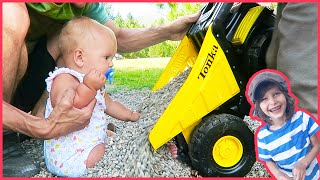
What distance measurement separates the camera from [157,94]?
2.16 m

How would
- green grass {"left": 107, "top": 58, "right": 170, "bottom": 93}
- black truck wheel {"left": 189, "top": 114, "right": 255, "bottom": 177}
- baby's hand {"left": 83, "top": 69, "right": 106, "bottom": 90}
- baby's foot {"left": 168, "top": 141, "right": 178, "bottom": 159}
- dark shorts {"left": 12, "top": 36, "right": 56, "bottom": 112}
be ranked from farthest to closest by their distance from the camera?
1. green grass {"left": 107, "top": 58, "right": 170, "bottom": 93}
2. dark shorts {"left": 12, "top": 36, "right": 56, "bottom": 112}
3. baby's foot {"left": 168, "top": 141, "right": 178, "bottom": 159}
4. black truck wheel {"left": 189, "top": 114, "right": 255, "bottom": 177}
5. baby's hand {"left": 83, "top": 69, "right": 106, "bottom": 90}

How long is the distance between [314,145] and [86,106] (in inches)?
28.7

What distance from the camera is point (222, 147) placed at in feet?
5.87

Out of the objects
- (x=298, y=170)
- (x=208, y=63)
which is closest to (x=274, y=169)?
(x=298, y=170)

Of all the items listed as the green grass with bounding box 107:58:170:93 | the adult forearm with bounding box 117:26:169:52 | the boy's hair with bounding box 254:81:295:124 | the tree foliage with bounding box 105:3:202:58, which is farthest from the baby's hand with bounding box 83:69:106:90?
the green grass with bounding box 107:58:170:93

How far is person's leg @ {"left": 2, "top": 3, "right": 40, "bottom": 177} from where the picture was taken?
69.7 inches

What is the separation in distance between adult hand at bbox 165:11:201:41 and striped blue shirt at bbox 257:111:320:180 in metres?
0.89

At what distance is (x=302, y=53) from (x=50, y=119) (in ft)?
2.58

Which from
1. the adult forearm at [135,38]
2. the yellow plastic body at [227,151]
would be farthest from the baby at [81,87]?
the adult forearm at [135,38]

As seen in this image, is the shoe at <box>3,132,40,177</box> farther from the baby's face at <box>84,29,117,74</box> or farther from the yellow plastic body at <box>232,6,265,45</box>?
the yellow plastic body at <box>232,6,265,45</box>

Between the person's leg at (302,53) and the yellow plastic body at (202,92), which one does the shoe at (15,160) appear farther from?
the person's leg at (302,53)

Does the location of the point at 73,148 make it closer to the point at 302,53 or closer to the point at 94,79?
the point at 94,79

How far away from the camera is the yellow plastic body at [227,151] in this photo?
1.79 metres

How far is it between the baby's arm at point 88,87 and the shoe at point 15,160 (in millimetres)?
344
